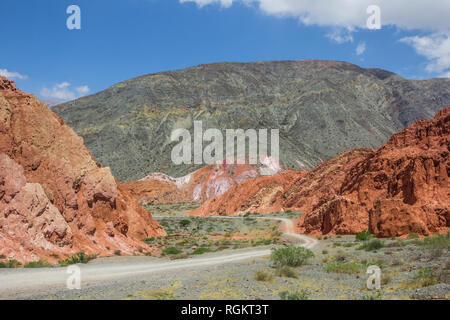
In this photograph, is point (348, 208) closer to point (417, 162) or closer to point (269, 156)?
point (417, 162)

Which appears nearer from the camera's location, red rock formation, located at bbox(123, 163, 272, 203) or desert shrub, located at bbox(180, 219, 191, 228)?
desert shrub, located at bbox(180, 219, 191, 228)

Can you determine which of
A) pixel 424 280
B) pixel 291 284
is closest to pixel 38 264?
pixel 291 284

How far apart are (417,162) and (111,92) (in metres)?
132

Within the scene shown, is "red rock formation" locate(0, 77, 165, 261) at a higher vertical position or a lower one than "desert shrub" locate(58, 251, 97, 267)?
higher

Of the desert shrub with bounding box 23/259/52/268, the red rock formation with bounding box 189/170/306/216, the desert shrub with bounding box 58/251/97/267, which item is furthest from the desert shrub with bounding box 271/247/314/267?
the red rock formation with bounding box 189/170/306/216

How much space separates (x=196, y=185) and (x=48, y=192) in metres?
63.3

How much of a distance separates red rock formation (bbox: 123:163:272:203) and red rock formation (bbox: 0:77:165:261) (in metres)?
54.3

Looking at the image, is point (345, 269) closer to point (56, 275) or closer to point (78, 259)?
point (56, 275)

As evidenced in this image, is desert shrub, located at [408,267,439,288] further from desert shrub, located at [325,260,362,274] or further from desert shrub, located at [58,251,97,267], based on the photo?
desert shrub, located at [58,251,97,267]

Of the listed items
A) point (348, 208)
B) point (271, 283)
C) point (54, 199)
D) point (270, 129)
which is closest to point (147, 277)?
point (271, 283)

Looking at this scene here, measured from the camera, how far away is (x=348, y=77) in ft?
544

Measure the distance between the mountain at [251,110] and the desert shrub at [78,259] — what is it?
239 feet

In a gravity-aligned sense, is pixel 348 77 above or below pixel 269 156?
above

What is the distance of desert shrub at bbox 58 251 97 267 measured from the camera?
1285 centimetres
